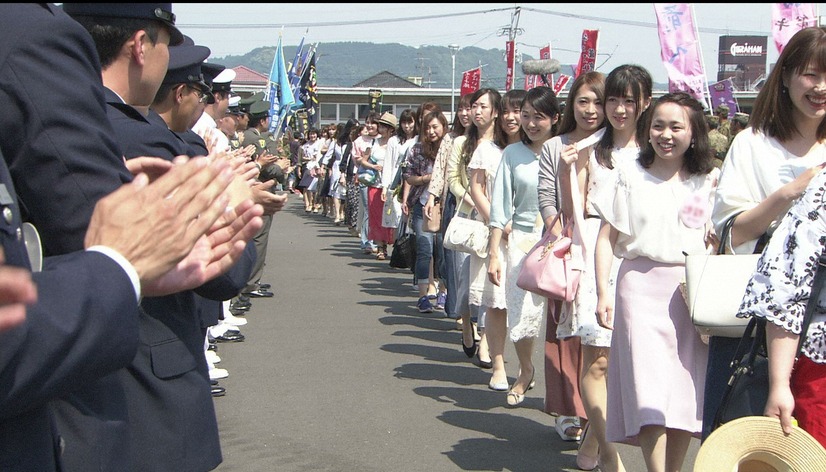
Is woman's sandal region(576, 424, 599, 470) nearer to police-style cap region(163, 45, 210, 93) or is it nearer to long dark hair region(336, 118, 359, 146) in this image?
police-style cap region(163, 45, 210, 93)

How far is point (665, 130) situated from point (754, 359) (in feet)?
4.78

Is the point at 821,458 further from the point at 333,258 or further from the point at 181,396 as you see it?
the point at 333,258

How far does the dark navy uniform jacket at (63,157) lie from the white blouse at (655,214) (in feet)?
8.99

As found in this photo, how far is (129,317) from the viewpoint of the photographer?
1.50 meters

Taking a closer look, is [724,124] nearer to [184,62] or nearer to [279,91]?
[279,91]

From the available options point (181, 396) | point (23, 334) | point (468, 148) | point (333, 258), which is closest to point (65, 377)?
point (23, 334)

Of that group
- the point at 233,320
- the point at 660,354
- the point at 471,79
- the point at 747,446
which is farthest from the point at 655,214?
the point at 471,79

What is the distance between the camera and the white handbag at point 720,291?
10.3 ft

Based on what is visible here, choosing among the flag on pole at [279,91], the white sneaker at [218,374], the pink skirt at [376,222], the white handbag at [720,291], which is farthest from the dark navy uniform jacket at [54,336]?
the flag on pole at [279,91]

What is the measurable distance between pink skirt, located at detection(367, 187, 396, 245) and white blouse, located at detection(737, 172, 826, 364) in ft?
38.5

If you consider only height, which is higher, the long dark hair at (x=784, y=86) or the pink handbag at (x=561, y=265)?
the long dark hair at (x=784, y=86)

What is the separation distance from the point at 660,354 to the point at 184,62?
2334 mm

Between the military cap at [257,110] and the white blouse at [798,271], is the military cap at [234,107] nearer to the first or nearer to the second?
the military cap at [257,110]

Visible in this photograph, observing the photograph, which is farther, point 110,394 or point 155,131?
point 155,131
